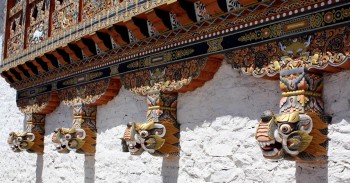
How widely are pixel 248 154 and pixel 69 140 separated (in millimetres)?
2666

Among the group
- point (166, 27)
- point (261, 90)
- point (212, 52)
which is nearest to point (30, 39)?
point (166, 27)

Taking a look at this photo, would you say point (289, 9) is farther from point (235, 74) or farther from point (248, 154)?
point (248, 154)

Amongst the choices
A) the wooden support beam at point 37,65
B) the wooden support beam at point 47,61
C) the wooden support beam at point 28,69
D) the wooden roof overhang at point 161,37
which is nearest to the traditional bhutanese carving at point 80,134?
the wooden roof overhang at point 161,37

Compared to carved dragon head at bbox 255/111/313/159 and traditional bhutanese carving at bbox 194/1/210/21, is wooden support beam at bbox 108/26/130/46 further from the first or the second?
carved dragon head at bbox 255/111/313/159

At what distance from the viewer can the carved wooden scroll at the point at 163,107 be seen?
428 centimetres

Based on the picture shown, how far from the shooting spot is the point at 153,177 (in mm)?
4785

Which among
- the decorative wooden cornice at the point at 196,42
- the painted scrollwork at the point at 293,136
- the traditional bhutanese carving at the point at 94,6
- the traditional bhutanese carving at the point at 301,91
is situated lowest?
the painted scrollwork at the point at 293,136

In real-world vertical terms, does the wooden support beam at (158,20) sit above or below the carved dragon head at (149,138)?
above

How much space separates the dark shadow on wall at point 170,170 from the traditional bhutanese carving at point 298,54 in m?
1.24

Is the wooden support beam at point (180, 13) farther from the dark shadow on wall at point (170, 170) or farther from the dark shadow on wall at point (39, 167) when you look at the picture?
the dark shadow on wall at point (39, 167)

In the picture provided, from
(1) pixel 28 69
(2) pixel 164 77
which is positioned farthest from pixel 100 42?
(1) pixel 28 69

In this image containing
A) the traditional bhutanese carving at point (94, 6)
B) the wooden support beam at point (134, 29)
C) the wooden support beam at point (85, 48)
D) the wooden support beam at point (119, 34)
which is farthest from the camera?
the wooden support beam at point (85, 48)

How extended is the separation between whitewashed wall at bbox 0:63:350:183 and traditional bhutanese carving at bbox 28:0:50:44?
1.57 meters

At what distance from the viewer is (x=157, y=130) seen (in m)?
4.47
